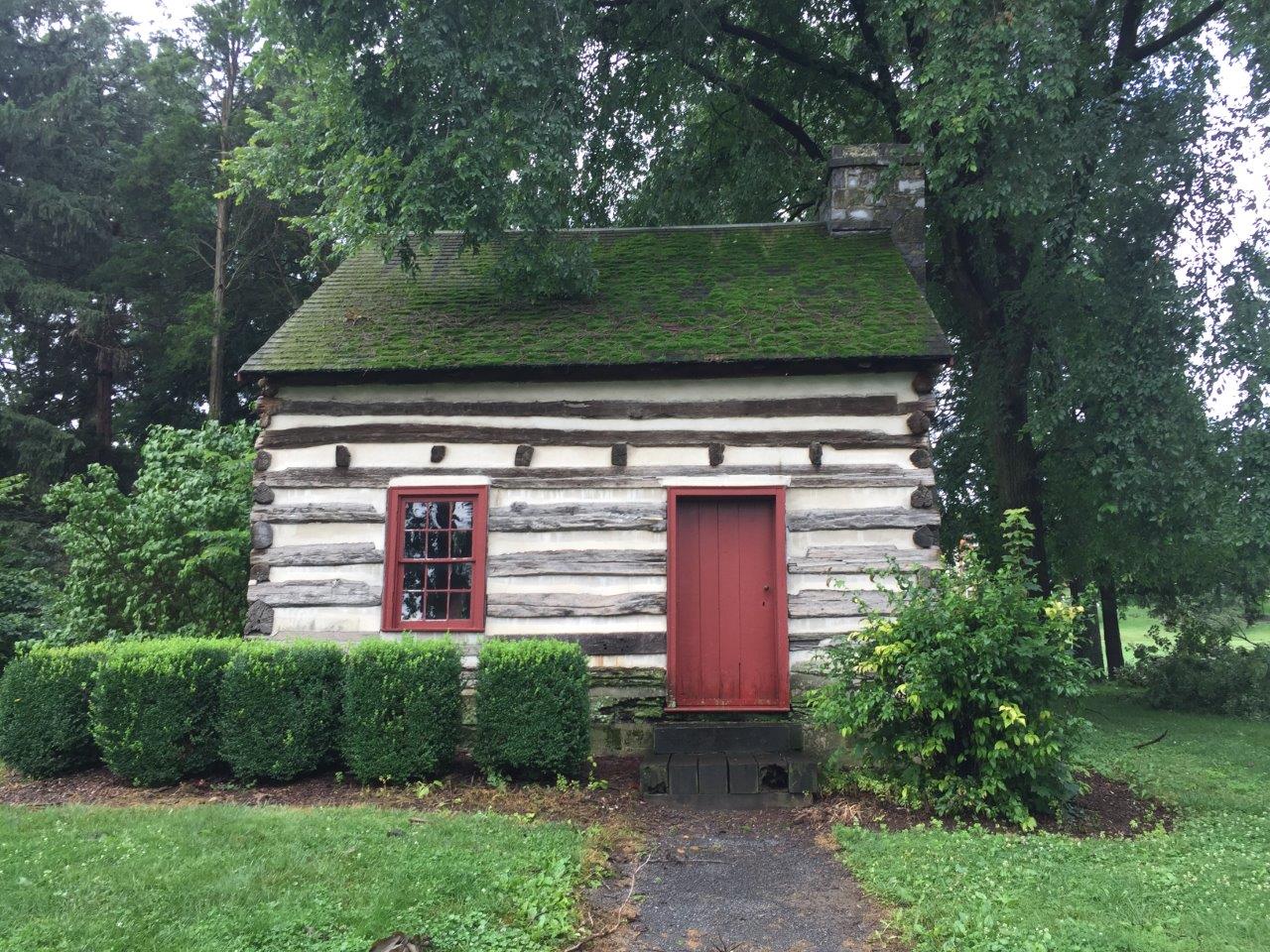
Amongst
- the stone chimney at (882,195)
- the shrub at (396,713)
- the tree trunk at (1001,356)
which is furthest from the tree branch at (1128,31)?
the shrub at (396,713)

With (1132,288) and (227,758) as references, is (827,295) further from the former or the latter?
(227,758)

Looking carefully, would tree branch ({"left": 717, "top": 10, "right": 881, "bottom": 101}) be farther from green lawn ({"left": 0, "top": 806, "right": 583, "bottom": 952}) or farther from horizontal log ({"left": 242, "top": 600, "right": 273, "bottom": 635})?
green lawn ({"left": 0, "top": 806, "right": 583, "bottom": 952})

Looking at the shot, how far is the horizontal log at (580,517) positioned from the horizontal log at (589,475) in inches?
9.1

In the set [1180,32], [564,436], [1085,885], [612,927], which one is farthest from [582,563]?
[1180,32]

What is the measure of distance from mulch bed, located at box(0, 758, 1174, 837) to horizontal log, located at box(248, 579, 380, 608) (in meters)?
1.97

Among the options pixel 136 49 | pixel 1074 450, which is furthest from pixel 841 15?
pixel 136 49

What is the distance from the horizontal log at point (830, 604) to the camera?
8.64m

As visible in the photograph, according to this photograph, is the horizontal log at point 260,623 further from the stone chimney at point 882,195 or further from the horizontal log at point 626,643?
the stone chimney at point 882,195

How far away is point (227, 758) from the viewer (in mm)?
7133

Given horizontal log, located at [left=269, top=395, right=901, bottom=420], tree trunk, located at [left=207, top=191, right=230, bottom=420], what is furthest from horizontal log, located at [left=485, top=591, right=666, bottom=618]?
tree trunk, located at [left=207, top=191, right=230, bottom=420]

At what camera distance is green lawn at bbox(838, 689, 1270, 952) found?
14.2ft

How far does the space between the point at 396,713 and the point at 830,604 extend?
430 cm

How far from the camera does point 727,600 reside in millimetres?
8867

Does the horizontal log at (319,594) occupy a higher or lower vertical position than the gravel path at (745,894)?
higher
